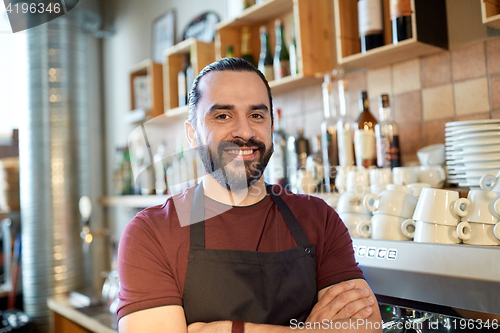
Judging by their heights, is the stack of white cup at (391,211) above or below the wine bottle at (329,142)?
below

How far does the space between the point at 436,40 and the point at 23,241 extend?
2327 millimetres

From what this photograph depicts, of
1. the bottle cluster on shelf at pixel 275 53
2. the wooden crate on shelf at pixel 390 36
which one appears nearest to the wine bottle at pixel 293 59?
the bottle cluster on shelf at pixel 275 53

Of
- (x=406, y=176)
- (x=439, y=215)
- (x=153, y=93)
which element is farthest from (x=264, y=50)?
(x=439, y=215)

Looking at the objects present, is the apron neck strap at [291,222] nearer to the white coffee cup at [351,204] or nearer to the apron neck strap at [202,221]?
the apron neck strap at [202,221]

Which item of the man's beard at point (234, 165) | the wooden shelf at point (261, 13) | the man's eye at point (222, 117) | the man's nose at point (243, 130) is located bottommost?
the man's beard at point (234, 165)

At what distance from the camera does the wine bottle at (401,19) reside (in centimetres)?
108

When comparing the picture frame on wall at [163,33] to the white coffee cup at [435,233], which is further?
the picture frame on wall at [163,33]

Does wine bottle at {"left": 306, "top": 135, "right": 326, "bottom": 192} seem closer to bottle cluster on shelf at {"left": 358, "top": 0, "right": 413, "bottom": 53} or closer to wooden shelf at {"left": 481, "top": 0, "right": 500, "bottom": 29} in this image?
bottle cluster on shelf at {"left": 358, "top": 0, "right": 413, "bottom": 53}

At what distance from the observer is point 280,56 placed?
163cm

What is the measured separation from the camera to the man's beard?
932 millimetres

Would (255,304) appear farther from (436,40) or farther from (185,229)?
(436,40)

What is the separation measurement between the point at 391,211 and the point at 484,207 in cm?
19

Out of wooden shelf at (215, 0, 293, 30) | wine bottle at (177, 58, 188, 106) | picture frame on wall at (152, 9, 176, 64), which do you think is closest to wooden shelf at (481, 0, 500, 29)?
wooden shelf at (215, 0, 293, 30)

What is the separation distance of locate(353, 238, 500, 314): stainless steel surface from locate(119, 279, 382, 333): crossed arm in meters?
0.05
